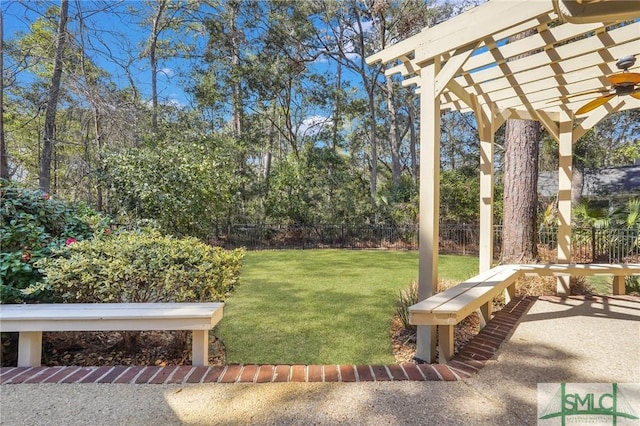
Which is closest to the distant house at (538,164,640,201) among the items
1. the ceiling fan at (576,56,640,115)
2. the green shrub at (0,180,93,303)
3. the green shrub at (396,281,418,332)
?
the ceiling fan at (576,56,640,115)

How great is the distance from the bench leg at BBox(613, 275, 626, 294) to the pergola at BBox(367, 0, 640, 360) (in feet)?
2.48

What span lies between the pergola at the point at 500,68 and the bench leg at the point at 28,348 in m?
2.93

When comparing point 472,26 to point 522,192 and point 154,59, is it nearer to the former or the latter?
point 522,192

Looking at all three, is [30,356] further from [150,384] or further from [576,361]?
[576,361]

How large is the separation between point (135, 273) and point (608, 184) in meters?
18.8

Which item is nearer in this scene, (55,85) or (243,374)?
(243,374)

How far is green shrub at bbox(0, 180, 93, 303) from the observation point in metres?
2.77

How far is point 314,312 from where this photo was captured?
13.7 feet

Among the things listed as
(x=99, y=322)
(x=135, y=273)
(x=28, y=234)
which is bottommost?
(x=99, y=322)

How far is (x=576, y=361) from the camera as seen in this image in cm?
247

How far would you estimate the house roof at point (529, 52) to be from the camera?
7.27ft

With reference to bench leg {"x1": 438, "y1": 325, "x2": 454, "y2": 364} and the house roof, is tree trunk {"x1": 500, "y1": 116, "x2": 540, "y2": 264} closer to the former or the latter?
the house roof

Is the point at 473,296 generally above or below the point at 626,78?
below

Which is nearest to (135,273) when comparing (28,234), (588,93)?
(28,234)
